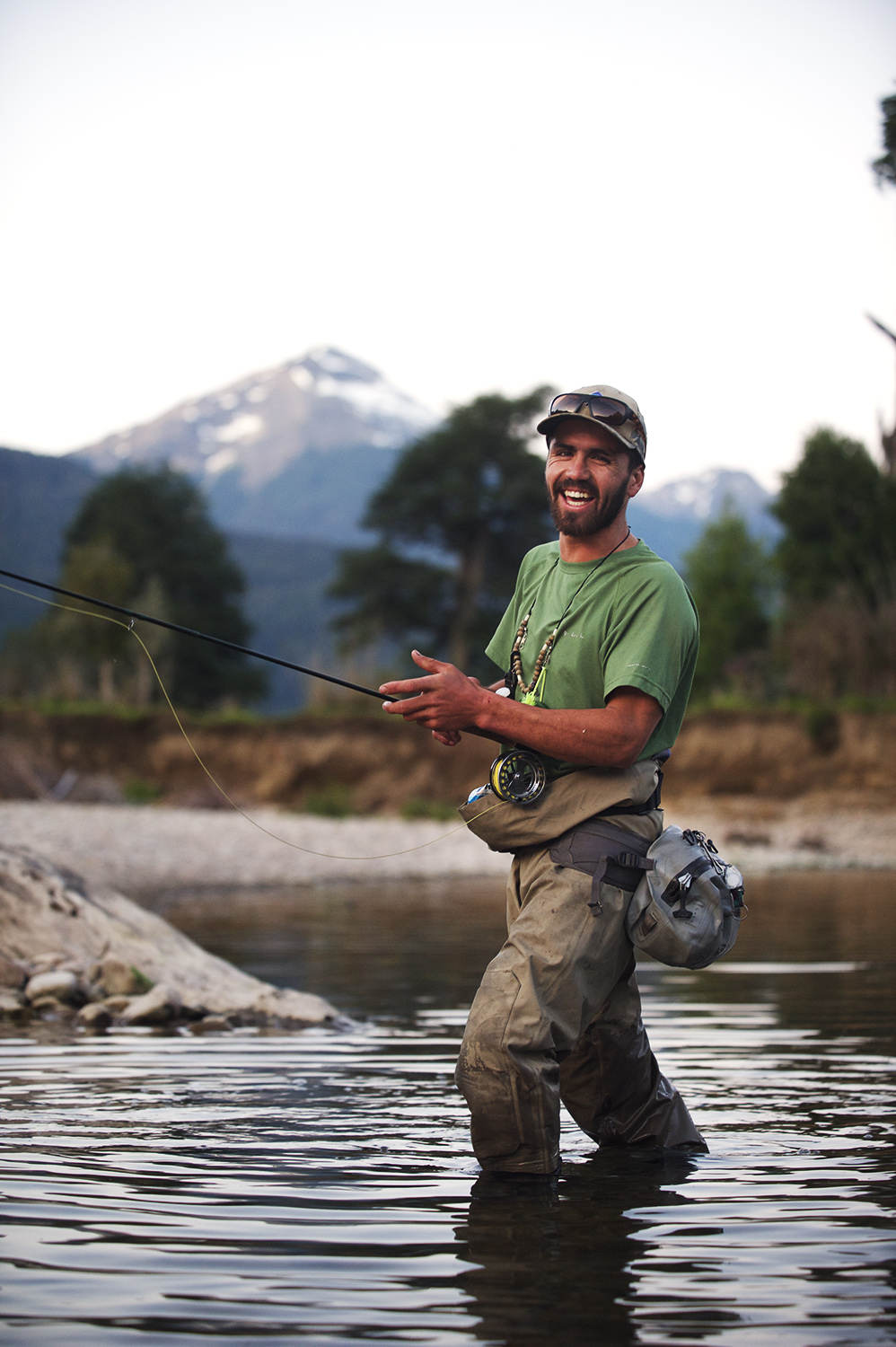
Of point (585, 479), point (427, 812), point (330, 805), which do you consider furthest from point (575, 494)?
point (427, 812)

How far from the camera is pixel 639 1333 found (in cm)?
268

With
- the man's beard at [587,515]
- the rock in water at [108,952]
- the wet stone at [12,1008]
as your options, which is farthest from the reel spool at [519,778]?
the wet stone at [12,1008]

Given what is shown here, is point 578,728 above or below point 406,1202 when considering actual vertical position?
above

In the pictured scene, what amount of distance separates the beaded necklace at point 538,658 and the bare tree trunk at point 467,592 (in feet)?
132

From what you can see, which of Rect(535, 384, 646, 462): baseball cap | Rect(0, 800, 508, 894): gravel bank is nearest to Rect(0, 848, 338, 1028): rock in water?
Rect(535, 384, 646, 462): baseball cap

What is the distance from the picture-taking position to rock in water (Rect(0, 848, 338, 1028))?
732 centimetres

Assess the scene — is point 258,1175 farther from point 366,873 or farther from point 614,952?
point 366,873

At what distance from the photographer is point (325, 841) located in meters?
25.4

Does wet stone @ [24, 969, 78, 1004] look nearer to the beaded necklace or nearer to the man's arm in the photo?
the beaded necklace

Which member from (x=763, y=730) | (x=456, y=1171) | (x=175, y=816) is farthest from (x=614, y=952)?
(x=763, y=730)

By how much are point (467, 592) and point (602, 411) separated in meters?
41.6

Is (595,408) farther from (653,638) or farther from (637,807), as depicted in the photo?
(637,807)

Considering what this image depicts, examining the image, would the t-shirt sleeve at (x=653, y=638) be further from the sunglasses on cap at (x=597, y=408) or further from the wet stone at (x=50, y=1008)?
the wet stone at (x=50, y=1008)

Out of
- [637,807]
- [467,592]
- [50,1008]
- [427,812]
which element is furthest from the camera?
[467,592]
